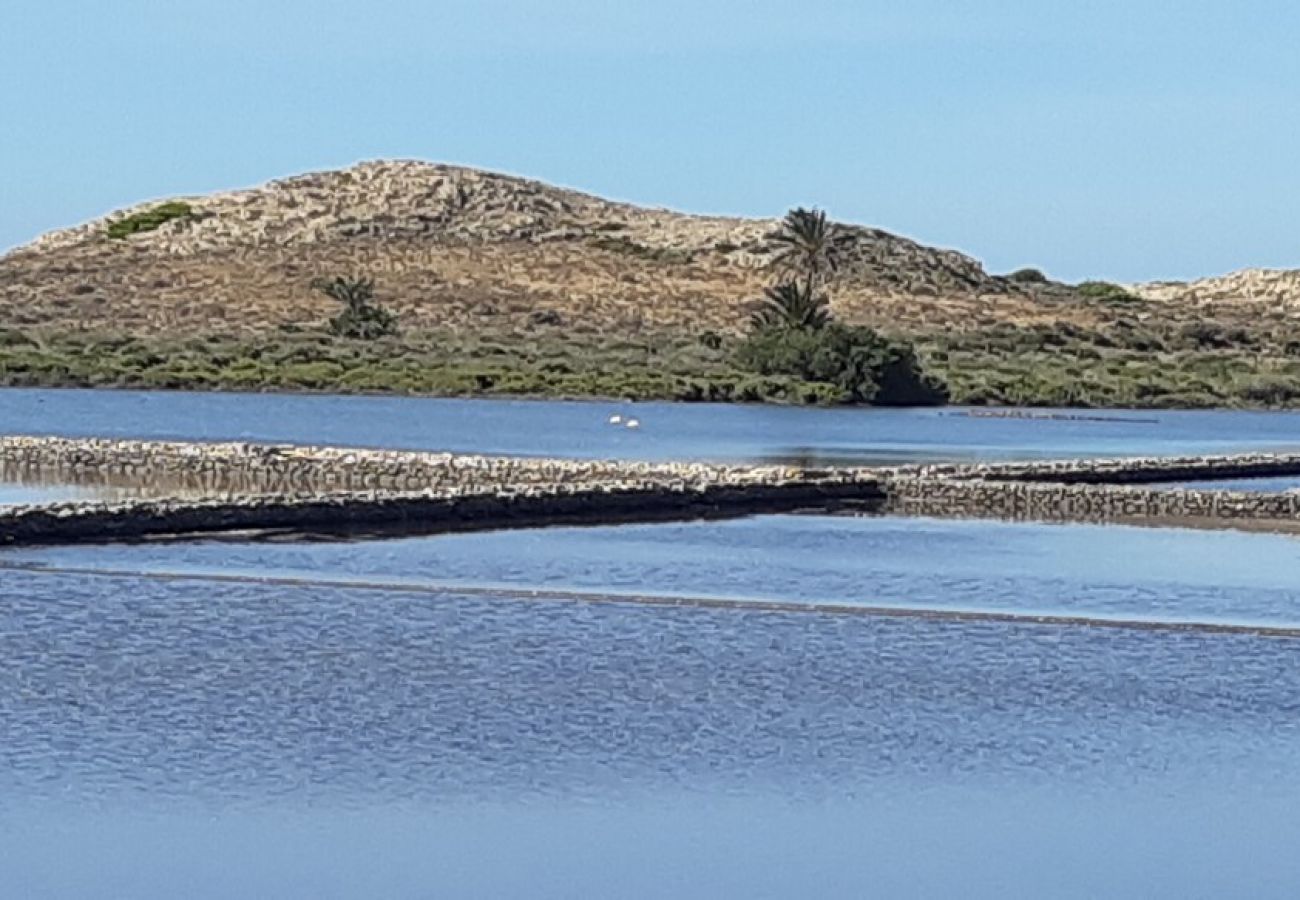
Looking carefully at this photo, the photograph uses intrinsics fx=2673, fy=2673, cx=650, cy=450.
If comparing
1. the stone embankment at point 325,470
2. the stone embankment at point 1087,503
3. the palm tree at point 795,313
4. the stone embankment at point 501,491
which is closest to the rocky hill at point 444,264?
the palm tree at point 795,313

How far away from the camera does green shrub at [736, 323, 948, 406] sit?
57.2 metres

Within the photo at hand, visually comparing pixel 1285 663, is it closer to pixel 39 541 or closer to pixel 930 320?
pixel 39 541

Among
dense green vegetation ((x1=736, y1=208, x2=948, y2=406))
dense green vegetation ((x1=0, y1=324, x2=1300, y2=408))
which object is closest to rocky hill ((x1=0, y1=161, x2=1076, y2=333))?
dense green vegetation ((x1=0, y1=324, x2=1300, y2=408))

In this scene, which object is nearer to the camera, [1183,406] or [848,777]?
[848,777]

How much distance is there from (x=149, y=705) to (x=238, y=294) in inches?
2699

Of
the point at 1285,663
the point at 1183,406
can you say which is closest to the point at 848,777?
the point at 1285,663

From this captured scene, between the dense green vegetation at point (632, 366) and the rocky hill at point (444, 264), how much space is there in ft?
16.8

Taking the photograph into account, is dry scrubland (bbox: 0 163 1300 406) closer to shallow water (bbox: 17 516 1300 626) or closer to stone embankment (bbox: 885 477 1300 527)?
stone embankment (bbox: 885 477 1300 527)

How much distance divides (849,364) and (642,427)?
14.1m

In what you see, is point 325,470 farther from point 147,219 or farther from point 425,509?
point 147,219

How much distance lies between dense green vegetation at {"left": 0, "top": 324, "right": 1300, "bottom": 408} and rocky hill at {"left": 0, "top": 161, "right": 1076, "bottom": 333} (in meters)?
5.13

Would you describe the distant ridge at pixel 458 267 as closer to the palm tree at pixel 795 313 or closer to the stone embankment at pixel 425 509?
the palm tree at pixel 795 313

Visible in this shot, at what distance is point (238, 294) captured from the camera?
7912 cm

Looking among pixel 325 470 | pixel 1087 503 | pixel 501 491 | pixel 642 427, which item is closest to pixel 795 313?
pixel 642 427
